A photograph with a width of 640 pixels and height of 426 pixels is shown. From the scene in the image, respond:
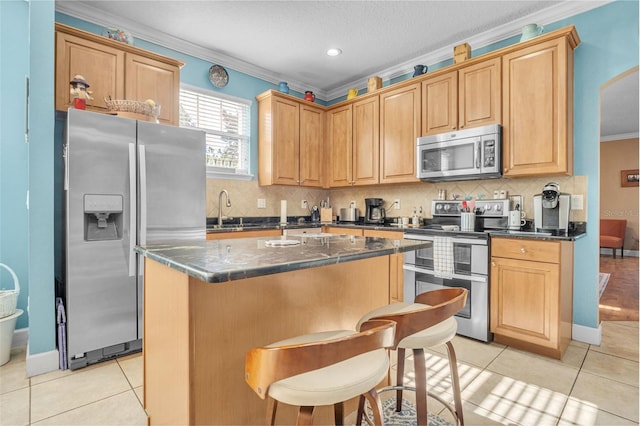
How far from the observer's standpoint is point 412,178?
3.70 m

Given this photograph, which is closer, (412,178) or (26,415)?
(26,415)

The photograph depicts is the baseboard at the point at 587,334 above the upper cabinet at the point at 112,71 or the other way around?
the other way around

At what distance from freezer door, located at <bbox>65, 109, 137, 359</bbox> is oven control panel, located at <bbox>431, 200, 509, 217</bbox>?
299cm

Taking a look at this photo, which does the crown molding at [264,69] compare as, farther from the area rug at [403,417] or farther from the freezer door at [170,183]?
the area rug at [403,417]

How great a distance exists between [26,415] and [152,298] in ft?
3.75

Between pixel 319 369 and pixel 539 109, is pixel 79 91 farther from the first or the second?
pixel 539 109

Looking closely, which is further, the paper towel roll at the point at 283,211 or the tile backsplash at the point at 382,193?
the paper towel roll at the point at 283,211

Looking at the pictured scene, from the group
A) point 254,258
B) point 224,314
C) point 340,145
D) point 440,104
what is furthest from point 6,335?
point 440,104

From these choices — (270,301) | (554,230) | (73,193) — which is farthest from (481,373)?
(73,193)

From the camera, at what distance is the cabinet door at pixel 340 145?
436 cm

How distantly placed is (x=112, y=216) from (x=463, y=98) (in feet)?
10.7

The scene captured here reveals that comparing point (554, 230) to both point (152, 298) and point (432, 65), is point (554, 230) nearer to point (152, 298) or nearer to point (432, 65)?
point (432, 65)

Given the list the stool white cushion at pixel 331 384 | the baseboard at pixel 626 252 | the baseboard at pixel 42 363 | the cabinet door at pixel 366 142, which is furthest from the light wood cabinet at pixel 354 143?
the baseboard at pixel 626 252

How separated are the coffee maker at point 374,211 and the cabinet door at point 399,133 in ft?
1.26
